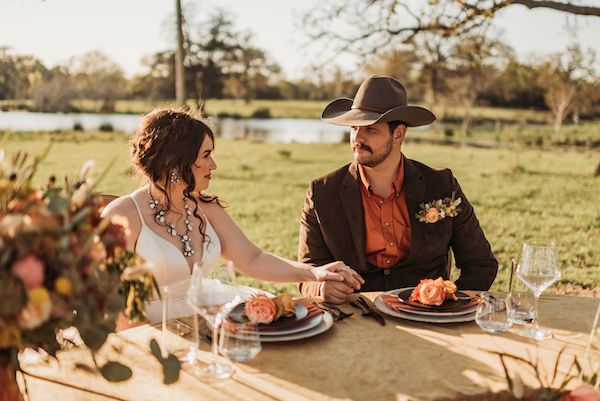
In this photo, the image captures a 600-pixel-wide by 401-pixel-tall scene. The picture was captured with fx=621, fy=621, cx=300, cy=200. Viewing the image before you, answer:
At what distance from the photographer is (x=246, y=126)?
1383 inches

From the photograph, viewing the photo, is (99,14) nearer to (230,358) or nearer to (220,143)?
(220,143)

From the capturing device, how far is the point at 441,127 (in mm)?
41812

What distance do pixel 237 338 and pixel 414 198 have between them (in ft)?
7.58

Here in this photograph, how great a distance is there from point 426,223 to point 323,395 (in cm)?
215

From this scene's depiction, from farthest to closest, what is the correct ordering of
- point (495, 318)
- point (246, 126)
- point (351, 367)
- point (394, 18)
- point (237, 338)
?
1. point (246, 126)
2. point (394, 18)
3. point (495, 318)
4. point (351, 367)
5. point (237, 338)

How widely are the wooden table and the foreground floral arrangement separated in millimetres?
255

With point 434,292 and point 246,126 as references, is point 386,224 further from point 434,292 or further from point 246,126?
point 246,126

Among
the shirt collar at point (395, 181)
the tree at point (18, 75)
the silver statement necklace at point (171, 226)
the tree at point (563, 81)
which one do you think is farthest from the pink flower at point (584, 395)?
the tree at point (563, 81)

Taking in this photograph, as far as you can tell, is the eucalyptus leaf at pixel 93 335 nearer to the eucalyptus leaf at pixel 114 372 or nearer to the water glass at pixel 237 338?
the eucalyptus leaf at pixel 114 372

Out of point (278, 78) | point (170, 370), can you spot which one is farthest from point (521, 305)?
point (278, 78)

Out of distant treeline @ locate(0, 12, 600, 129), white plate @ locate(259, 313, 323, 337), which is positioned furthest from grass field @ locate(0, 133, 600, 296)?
distant treeline @ locate(0, 12, 600, 129)

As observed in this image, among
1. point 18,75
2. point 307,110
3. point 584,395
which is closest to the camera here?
point 584,395

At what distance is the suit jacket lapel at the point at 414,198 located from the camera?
149 inches

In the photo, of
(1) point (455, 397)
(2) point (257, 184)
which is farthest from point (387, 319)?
(2) point (257, 184)
